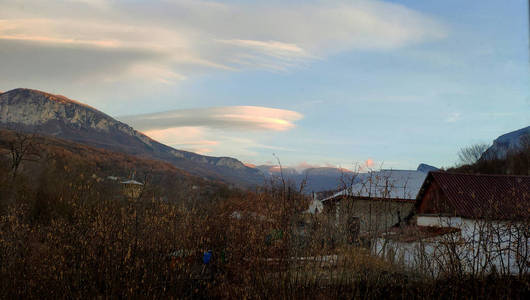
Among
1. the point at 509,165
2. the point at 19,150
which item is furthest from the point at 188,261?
the point at 509,165

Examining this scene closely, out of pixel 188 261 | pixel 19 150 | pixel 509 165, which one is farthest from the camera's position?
pixel 509 165

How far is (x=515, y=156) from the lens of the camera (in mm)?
48094

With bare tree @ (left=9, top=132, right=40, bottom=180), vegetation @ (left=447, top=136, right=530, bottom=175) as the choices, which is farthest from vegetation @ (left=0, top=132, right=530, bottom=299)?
vegetation @ (left=447, top=136, right=530, bottom=175)

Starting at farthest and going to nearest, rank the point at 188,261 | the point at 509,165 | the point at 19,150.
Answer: the point at 509,165 < the point at 19,150 < the point at 188,261

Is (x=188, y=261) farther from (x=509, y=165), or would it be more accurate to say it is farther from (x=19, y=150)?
(x=509, y=165)

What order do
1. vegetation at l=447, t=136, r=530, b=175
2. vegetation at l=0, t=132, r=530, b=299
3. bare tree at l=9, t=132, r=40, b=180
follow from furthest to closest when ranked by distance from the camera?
vegetation at l=447, t=136, r=530, b=175, bare tree at l=9, t=132, r=40, b=180, vegetation at l=0, t=132, r=530, b=299

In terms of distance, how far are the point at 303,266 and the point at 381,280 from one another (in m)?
2.00

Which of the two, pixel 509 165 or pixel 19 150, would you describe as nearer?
pixel 19 150

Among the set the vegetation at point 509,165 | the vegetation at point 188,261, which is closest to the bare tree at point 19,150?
the vegetation at point 188,261

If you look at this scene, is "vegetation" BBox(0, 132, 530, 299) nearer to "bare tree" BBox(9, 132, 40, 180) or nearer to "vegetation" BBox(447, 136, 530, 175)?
"bare tree" BBox(9, 132, 40, 180)

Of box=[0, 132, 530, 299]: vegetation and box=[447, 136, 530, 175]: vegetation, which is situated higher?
box=[447, 136, 530, 175]: vegetation

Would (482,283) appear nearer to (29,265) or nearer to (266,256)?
(266,256)

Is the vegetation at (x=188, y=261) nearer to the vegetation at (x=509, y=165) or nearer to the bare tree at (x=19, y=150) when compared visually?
the bare tree at (x=19, y=150)

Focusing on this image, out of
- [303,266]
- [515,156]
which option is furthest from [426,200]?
[515,156]
